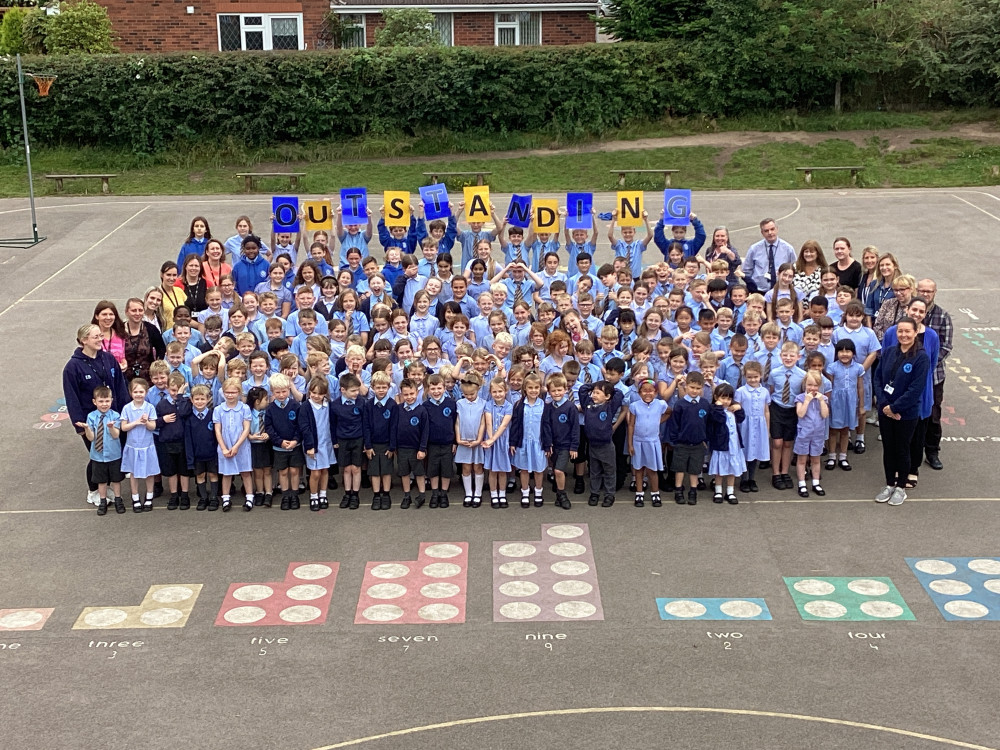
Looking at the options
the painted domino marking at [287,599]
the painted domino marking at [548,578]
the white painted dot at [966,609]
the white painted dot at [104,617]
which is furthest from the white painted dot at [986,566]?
the white painted dot at [104,617]

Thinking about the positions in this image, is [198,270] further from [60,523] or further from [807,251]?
[807,251]

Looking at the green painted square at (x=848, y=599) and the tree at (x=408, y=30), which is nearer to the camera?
the green painted square at (x=848, y=599)

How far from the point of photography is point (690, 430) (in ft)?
37.1

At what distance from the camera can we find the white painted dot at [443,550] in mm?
10391

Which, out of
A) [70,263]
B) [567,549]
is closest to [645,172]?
[70,263]

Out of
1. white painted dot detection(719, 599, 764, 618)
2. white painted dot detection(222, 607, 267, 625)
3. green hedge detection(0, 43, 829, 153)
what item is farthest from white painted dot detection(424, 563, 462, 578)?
green hedge detection(0, 43, 829, 153)

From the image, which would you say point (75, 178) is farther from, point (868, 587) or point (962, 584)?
point (962, 584)

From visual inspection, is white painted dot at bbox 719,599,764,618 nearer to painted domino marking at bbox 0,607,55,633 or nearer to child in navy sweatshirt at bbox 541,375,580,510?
child in navy sweatshirt at bbox 541,375,580,510

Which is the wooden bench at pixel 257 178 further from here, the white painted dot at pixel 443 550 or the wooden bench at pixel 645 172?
the white painted dot at pixel 443 550

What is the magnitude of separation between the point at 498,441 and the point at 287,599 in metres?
2.81

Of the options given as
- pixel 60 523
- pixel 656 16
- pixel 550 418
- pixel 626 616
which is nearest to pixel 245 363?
pixel 60 523

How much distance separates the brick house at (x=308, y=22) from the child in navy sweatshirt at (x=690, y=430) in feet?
84.6

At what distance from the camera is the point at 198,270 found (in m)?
14.0

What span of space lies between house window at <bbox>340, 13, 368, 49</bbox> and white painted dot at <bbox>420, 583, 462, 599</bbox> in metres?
27.4
